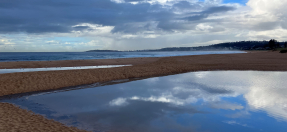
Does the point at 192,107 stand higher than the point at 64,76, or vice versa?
the point at 64,76

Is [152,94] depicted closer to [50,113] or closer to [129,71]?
[50,113]

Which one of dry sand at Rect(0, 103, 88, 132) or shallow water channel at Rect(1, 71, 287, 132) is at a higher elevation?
dry sand at Rect(0, 103, 88, 132)

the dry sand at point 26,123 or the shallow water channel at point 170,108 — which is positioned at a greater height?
the dry sand at point 26,123

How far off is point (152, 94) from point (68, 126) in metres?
5.73

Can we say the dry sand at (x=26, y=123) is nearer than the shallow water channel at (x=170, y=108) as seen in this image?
Yes

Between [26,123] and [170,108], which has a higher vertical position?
[26,123]

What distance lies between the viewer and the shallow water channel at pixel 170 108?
22.0 ft

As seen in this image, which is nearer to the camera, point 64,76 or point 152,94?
point 152,94

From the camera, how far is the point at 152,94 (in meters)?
11.3

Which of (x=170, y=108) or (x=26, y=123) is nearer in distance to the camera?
(x=26, y=123)

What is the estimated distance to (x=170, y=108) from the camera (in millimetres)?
8594

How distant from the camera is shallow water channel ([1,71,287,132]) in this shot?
670 cm

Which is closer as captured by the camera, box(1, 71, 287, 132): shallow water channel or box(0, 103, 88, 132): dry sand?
box(0, 103, 88, 132): dry sand

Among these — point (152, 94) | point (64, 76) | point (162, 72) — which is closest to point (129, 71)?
point (162, 72)
